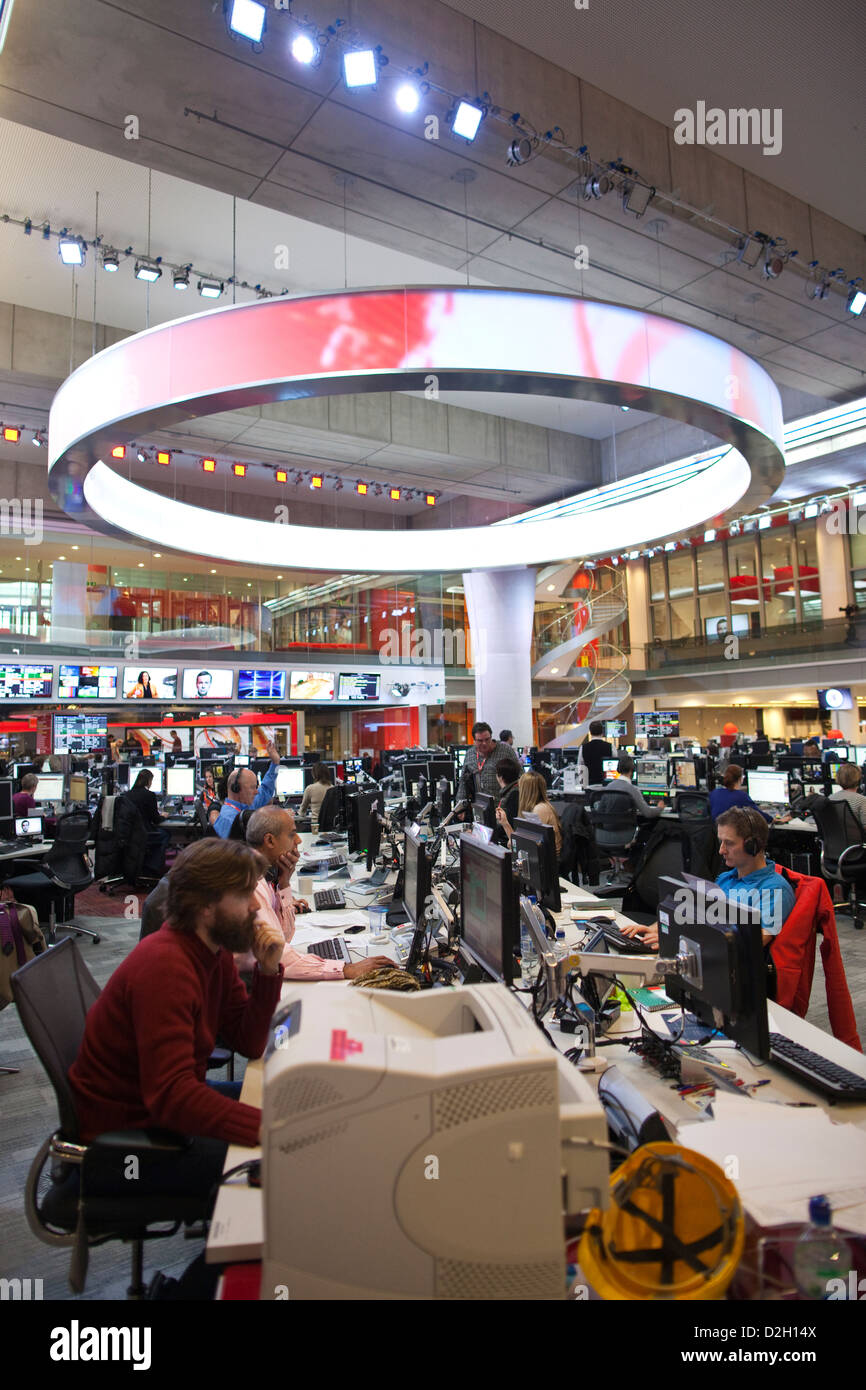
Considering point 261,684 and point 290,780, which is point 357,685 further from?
point 290,780

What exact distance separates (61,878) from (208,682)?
10356 mm

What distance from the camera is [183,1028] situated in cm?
178

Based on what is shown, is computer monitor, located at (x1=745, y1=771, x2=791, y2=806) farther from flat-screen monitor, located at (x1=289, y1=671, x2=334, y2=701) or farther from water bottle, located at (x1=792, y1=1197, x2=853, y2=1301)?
flat-screen monitor, located at (x1=289, y1=671, x2=334, y2=701)

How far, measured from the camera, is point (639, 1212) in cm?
119

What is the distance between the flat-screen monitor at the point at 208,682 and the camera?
1606 cm

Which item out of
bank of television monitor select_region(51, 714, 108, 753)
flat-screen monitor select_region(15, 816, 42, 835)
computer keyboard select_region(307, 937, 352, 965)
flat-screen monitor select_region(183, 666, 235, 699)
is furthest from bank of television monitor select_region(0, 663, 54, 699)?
computer keyboard select_region(307, 937, 352, 965)

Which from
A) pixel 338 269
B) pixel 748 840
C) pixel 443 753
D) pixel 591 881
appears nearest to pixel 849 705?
pixel 443 753

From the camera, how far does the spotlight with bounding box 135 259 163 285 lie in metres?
6.38

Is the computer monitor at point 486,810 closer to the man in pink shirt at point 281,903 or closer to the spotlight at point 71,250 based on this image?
the man in pink shirt at point 281,903

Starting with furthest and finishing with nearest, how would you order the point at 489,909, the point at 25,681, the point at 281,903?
the point at 25,681 < the point at 281,903 < the point at 489,909

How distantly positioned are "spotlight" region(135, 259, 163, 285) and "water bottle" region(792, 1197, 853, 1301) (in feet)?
23.9

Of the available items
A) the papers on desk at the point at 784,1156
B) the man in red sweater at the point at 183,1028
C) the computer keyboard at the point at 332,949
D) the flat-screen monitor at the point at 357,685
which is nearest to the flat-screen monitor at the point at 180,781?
the computer keyboard at the point at 332,949

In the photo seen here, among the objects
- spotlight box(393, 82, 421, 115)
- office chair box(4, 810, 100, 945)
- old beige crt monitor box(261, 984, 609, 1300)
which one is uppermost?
spotlight box(393, 82, 421, 115)

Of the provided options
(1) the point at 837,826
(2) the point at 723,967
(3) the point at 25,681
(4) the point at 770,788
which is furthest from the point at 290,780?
(2) the point at 723,967
